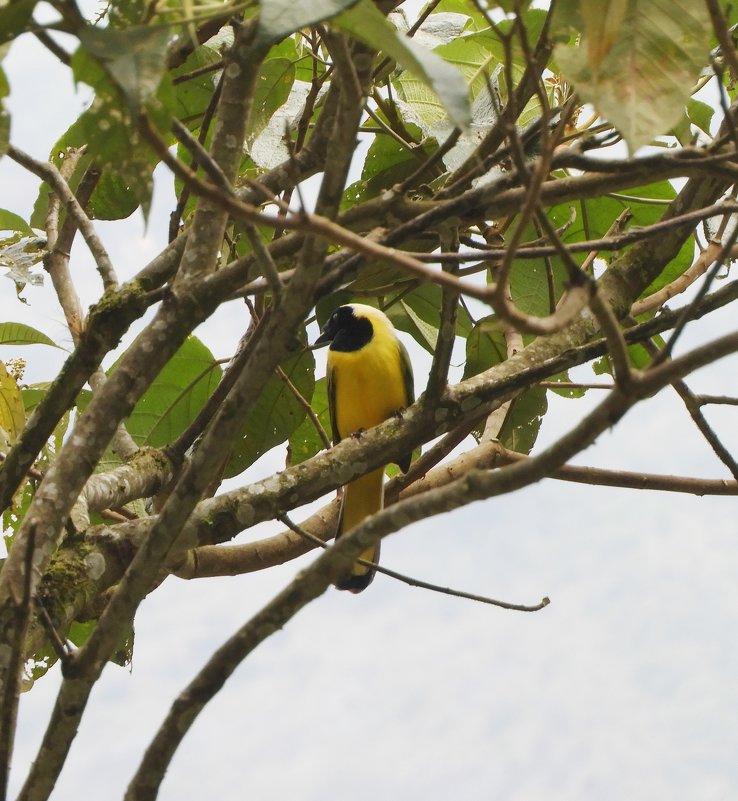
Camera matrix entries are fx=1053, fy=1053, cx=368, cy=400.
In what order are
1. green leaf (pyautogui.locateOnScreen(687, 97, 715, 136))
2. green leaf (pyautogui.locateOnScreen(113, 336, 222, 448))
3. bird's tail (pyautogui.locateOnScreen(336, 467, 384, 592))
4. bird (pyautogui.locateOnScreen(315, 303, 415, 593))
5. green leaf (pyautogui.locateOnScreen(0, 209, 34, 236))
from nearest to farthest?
green leaf (pyautogui.locateOnScreen(687, 97, 715, 136)) → green leaf (pyautogui.locateOnScreen(0, 209, 34, 236)) → green leaf (pyautogui.locateOnScreen(113, 336, 222, 448)) → bird's tail (pyautogui.locateOnScreen(336, 467, 384, 592)) → bird (pyautogui.locateOnScreen(315, 303, 415, 593))

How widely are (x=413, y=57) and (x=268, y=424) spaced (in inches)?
70.8

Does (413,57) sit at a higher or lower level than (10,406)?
lower

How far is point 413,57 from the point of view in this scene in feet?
2.79

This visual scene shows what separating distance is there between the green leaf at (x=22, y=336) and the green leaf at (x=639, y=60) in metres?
1.76

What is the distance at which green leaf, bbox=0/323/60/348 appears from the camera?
2.42 m

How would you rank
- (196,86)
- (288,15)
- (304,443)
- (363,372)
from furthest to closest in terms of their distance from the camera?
1. (363,372)
2. (304,443)
3. (196,86)
4. (288,15)

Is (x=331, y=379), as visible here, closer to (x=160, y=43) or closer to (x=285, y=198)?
(x=285, y=198)

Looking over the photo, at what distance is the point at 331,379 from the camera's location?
381 cm

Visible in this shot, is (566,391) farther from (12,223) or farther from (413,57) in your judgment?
(413,57)

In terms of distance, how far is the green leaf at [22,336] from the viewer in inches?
95.3

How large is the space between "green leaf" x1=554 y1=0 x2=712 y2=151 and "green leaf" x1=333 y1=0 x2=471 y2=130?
0.11 meters

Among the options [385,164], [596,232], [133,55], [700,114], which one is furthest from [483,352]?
[133,55]

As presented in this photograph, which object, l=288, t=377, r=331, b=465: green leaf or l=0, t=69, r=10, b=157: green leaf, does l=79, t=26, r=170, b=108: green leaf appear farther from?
l=288, t=377, r=331, b=465: green leaf

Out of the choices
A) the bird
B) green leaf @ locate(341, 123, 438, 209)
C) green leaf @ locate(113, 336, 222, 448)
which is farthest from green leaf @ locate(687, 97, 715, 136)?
the bird
